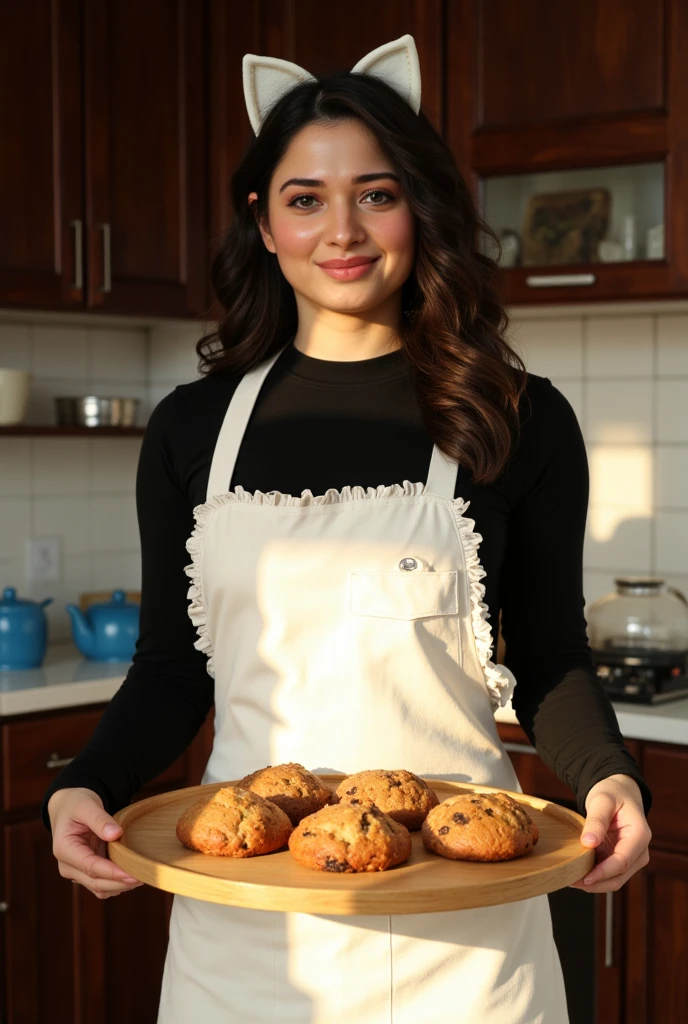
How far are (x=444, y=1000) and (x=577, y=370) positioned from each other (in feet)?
5.97

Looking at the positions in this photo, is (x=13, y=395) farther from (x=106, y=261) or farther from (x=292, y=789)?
(x=292, y=789)

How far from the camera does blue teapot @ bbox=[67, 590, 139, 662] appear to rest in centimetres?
271

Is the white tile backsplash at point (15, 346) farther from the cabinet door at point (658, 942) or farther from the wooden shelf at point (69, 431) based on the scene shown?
the cabinet door at point (658, 942)

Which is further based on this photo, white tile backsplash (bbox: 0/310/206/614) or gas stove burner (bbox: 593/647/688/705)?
white tile backsplash (bbox: 0/310/206/614)

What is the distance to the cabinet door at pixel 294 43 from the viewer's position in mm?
2586

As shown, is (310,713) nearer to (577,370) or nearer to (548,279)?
(548,279)

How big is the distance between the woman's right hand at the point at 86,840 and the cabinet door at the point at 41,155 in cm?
163

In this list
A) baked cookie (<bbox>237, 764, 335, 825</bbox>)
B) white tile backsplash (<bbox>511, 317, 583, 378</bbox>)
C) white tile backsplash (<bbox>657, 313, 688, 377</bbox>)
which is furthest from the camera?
white tile backsplash (<bbox>511, 317, 583, 378</bbox>)

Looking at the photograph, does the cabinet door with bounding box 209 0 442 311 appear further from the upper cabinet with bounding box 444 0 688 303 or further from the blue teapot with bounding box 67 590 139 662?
the blue teapot with bounding box 67 590 139 662

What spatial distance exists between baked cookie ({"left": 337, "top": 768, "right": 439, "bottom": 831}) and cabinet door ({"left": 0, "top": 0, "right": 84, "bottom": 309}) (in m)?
1.70

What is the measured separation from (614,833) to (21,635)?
5.66ft

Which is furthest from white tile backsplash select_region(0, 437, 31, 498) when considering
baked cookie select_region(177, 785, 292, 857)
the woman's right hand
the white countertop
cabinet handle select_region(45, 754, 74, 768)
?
baked cookie select_region(177, 785, 292, 857)

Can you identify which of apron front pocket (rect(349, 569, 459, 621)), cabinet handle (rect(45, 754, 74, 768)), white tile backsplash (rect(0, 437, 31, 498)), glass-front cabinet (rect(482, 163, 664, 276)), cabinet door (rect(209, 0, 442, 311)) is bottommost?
cabinet handle (rect(45, 754, 74, 768))

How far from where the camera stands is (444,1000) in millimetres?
1201
